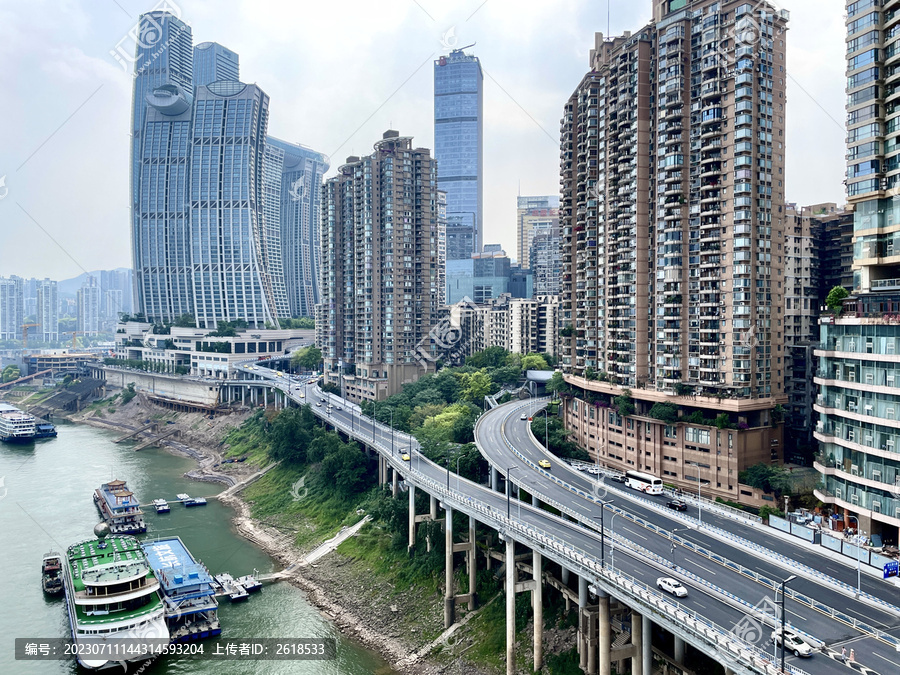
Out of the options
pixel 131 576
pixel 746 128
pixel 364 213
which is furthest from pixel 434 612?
pixel 364 213

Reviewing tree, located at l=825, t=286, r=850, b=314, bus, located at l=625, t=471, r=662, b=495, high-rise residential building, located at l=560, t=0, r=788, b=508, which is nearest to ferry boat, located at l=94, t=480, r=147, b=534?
high-rise residential building, located at l=560, t=0, r=788, b=508

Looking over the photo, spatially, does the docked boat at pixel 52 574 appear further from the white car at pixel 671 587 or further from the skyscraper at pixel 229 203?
the skyscraper at pixel 229 203

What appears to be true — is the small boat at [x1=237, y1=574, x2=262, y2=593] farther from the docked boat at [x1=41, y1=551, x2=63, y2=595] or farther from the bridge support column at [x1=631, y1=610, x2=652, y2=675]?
the bridge support column at [x1=631, y1=610, x2=652, y2=675]

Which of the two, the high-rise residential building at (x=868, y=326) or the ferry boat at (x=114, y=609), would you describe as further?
the ferry boat at (x=114, y=609)

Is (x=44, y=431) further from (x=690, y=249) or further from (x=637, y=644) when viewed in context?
(x=637, y=644)

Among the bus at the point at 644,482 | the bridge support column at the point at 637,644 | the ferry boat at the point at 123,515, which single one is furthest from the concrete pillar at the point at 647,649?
the ferry boat at the point at 123,515

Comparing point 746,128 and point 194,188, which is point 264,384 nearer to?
point 194,188

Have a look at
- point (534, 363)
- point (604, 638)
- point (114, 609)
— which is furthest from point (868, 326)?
point (534, 363)
